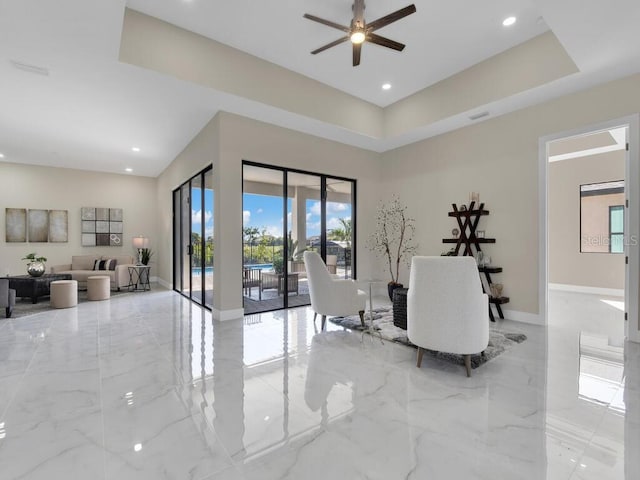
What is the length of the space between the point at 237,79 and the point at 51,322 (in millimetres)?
4459

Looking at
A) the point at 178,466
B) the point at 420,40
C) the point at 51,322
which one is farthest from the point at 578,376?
the point at 51,322

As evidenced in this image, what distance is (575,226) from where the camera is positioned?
7.25 m

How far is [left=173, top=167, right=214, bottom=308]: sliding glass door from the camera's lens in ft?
18.2

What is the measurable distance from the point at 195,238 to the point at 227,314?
2207mm

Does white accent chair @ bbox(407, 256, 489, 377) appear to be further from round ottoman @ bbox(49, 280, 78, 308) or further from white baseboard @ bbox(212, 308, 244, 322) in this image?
round ottoman @ bbox(49, 280, 78, 308)

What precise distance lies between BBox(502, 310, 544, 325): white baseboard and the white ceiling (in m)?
3.06

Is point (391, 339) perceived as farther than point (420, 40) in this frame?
No

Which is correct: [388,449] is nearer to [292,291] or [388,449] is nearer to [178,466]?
[178,466]

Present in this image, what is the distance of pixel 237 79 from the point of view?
4266mm

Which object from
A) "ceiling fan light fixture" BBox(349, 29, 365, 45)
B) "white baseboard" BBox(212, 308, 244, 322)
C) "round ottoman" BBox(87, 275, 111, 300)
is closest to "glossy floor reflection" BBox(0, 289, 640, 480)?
"white baseboard" BBox(212, 308, 244, 322)

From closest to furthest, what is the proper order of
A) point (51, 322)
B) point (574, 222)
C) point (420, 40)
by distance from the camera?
point (420, 40)
point (51, 322)
point (574, 222)

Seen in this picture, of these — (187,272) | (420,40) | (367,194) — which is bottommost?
(187,272)

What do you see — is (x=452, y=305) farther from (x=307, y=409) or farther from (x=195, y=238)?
(x=195, y=238)

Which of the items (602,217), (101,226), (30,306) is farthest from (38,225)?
(602,217)
